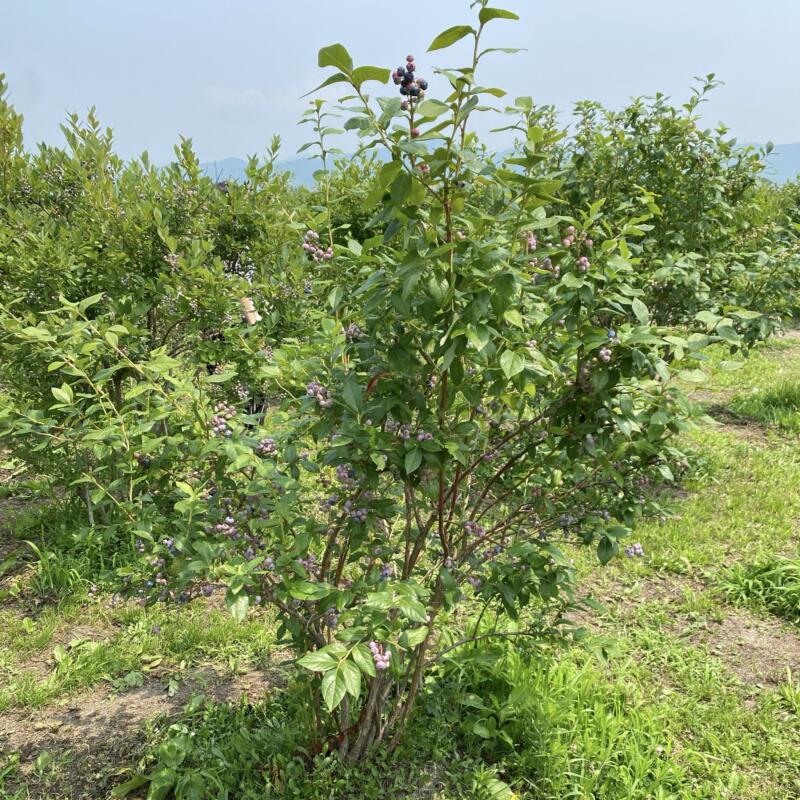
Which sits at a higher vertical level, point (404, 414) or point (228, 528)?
point (404, 414)

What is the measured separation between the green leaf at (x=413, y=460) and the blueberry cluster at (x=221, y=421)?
1.87 feet

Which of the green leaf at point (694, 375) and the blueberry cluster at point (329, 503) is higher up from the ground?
the green leaf at point (694, 375)

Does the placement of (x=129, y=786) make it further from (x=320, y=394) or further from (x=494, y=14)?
(x=494, y=14)

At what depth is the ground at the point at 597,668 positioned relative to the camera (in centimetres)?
252

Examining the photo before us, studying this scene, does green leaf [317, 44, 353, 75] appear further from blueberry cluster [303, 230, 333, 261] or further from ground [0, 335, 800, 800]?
ground [0, 335, 800, 800]

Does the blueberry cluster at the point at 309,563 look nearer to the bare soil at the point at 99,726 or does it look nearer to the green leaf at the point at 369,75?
the bare soil at the point at 99,726

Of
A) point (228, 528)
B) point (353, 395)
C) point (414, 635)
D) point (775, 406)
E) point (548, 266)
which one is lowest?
point (775, 406)

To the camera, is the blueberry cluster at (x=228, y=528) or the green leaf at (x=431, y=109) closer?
the green leaf at (x=431, y=109)

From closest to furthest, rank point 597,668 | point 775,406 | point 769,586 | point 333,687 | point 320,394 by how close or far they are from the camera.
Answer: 1. point 333,687
2. point 320,394
3. point 597,668
4. point 769,586
5. point 775,406

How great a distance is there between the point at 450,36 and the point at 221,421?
1164 millimetres

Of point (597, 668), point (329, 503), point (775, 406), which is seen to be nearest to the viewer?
point (329, 503)

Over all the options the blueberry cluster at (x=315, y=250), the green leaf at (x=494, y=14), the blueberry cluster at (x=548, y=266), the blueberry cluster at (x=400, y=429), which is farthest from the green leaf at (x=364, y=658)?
the green leaf at (x=494, y=14)

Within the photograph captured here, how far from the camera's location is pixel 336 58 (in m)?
1.18

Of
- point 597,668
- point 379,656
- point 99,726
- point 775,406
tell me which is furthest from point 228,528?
point 775,406
